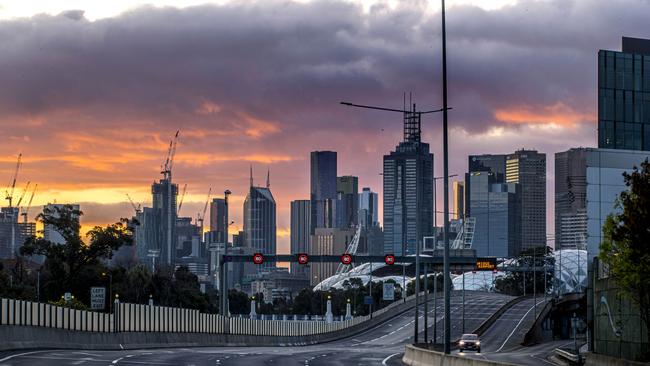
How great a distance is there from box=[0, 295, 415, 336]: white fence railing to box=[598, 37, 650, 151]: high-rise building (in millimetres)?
38140

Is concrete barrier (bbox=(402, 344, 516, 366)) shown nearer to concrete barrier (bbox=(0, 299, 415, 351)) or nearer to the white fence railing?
concrete barrier (bbox=(0, 299, 415, 351))

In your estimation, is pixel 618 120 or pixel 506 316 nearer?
pixel 618 120

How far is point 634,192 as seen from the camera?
52875 millimetres

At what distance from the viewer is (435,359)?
187 feet

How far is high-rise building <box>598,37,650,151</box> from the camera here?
395 feet

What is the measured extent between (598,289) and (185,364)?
82.0 feet

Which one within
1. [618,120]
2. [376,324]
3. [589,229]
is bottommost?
[376,324]

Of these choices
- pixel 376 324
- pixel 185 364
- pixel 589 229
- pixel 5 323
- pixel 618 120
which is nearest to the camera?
pixel 185 364

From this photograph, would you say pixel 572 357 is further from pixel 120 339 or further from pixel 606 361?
pixel 120 339

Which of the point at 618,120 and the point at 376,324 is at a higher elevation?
the point at 618,120

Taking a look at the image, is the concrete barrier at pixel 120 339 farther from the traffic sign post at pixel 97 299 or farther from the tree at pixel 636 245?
the tree at pixel 636 245

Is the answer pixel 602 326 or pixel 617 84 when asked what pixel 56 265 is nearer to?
pixel 617 84

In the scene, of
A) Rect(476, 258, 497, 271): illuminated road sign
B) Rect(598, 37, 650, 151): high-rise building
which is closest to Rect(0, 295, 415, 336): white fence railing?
Rect(476, 258, 497, 271): illuminated road sign

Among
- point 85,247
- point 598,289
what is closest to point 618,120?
point 598,289
